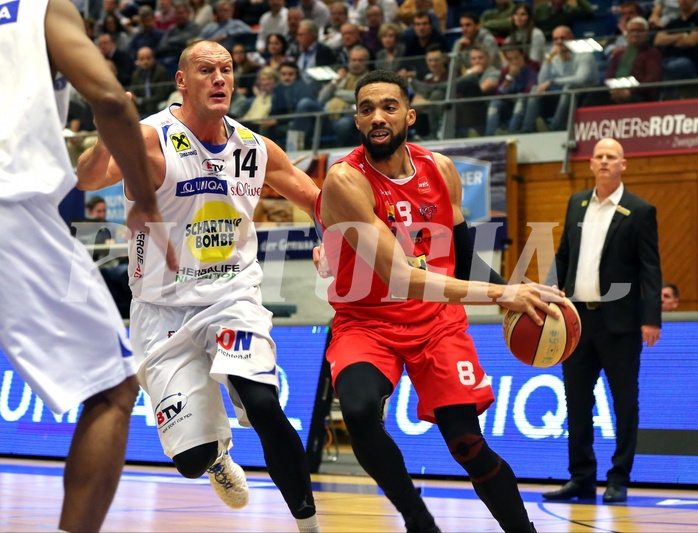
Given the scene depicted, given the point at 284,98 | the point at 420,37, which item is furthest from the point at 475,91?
the point at 284,98

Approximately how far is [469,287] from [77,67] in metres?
2.19

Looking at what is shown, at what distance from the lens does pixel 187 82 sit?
522 centimetres

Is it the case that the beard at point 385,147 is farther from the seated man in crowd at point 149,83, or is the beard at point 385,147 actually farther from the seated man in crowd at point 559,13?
the seated man in crowd at point 149,83

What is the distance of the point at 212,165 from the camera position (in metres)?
5.07

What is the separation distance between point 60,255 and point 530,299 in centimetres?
228

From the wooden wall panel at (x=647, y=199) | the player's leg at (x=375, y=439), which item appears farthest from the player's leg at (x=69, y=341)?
the wooden wall panel at (x=647, y=199)

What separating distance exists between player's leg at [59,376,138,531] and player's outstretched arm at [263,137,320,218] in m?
2.50

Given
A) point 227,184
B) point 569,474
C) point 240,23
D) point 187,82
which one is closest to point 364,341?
point 227,184

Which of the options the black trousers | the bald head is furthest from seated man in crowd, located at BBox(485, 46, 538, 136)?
the bald head

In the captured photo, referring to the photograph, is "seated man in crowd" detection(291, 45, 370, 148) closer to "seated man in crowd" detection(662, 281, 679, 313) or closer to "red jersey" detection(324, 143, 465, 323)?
"seated man in crowd" detection(662, 281, 679, 313)

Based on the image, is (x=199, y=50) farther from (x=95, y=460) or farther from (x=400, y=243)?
(x=95, y=460)

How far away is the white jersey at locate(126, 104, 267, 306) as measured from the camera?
195 inches

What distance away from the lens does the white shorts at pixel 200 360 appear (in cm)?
475

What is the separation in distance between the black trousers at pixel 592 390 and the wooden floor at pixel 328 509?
1.09 feet
